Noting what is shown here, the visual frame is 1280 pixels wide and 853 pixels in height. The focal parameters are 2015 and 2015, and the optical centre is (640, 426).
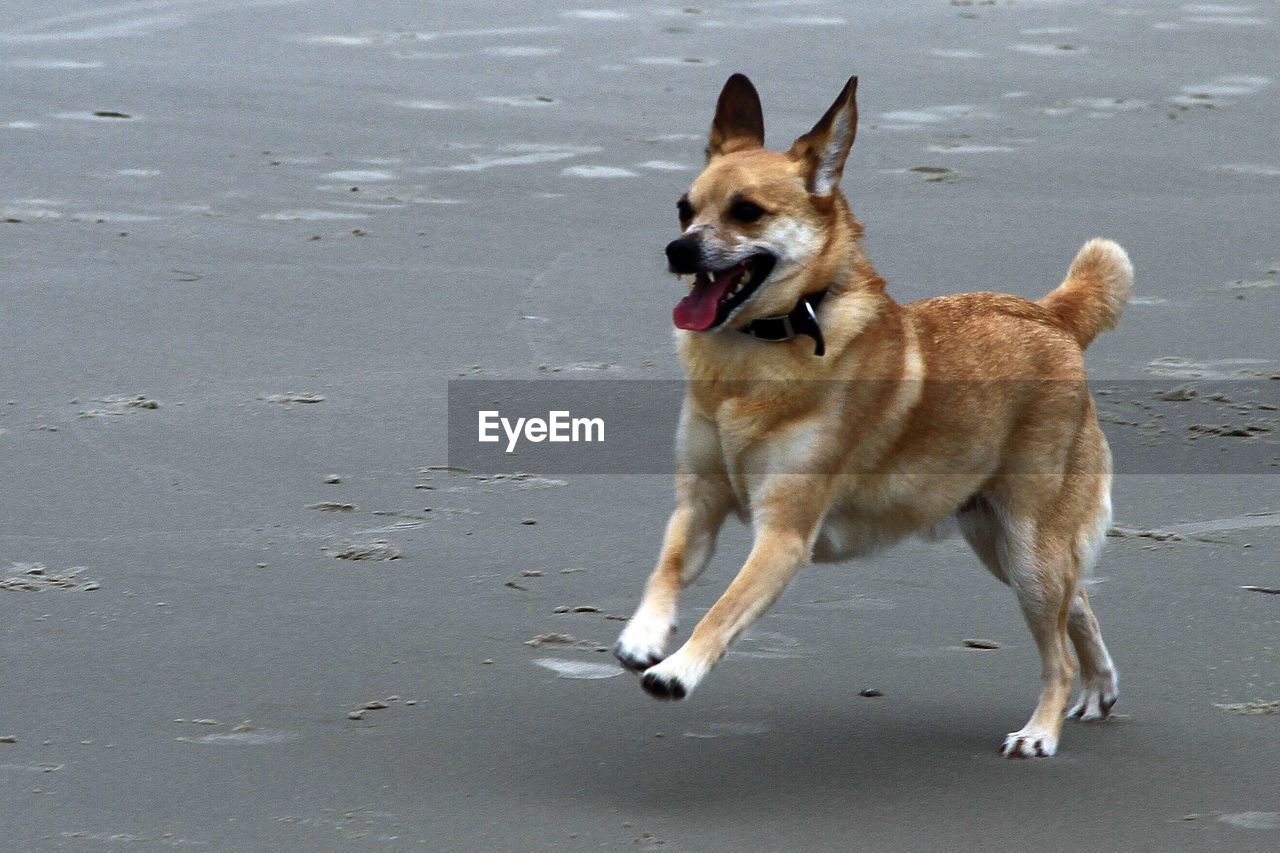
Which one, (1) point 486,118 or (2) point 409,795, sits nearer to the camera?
(2) point 409,795

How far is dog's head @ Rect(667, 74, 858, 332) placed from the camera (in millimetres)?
4965

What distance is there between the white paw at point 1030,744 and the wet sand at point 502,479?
44 millimetres

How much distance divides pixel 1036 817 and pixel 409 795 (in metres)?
1.41

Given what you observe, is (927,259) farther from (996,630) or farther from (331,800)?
(331,800)

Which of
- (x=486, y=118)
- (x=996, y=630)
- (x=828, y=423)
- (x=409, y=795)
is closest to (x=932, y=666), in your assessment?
(x=996, y=630)

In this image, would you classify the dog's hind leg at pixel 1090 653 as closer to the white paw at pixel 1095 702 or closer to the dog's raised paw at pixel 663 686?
the white paw at pixel 1095 702

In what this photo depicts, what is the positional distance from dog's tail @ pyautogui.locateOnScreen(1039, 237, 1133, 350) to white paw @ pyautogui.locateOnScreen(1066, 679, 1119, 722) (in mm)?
950

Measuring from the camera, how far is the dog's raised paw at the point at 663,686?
14.6 feet

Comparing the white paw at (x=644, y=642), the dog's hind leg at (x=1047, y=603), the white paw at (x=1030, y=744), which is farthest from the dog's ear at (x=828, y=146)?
the white paw at (x=1030, y=744)

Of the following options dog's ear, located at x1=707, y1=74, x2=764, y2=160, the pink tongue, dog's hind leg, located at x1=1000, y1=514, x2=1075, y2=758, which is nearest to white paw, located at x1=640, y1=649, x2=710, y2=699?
the pink tongue

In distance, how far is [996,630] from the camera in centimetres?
577

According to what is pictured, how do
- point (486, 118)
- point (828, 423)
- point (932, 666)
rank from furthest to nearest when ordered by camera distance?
point (486, 118), point (932, 666), point (828, 423)

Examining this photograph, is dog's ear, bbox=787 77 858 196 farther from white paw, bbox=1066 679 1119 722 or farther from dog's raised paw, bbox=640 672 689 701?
white paw, bbox=1066 679 1119 722

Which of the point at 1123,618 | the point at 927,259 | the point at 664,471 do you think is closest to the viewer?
the point at 1123,618
